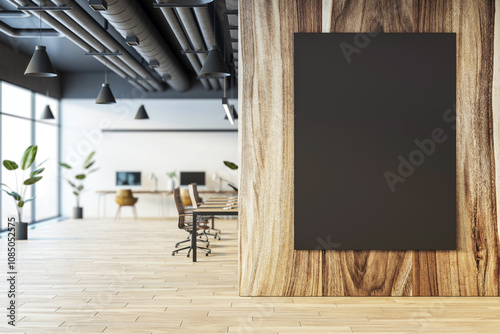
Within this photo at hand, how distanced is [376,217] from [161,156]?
27.2ft

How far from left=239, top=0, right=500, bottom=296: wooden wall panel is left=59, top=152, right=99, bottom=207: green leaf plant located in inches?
303

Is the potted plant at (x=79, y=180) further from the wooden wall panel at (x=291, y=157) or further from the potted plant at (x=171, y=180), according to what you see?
the wooden wall panel at (x=291, y=157)

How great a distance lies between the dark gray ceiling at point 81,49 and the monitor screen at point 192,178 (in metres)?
2.08

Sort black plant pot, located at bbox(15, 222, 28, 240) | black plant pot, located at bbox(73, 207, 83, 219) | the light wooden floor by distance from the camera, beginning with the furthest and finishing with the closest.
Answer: black plant pot, located at bbox(73, 207, 83, 219)
black plant pot, located at bbox(15, 222, 28, 240)
the light wooden floor

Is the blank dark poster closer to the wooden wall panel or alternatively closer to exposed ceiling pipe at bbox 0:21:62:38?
the wooden wall panel

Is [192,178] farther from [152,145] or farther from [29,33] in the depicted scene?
[29,33]

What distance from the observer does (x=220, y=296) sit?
4.45 metres

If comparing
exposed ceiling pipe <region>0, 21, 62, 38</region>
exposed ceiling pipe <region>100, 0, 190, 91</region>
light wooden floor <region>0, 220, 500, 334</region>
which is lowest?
light wooden floor <region>0, 220, 500, 334</region>

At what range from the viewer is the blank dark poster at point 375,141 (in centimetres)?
434

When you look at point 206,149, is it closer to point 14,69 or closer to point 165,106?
point 165,106

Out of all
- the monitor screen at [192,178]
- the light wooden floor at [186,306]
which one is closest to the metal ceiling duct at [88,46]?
the monitor screen at [192,178]

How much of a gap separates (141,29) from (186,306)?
3790mm

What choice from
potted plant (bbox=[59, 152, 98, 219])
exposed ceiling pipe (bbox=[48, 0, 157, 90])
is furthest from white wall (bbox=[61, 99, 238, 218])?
exposed ceiling pipe (bbox=[48, 0, 157, 90])

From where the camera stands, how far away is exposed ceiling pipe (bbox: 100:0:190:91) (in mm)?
5531
